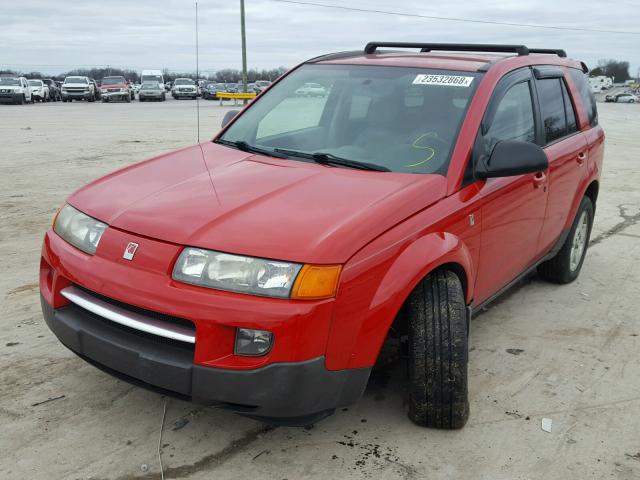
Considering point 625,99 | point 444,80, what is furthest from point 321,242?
point 625,99

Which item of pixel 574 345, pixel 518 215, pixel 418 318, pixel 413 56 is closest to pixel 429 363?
pixel 418 318

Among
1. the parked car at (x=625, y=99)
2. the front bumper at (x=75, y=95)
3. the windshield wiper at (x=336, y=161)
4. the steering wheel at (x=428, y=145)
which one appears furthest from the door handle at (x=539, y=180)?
the parked car at (x=625, y=99)

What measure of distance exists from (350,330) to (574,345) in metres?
2.15

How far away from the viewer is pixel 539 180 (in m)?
3.94

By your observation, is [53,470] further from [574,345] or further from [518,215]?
[574,345]

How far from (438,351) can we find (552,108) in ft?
7.61

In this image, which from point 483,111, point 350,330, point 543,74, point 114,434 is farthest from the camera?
point 543,74

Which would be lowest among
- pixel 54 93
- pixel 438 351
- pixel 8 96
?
pixel 438 351

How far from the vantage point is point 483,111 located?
136 inches

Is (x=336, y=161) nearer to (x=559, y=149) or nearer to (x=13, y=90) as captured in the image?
(x=559, y=149)

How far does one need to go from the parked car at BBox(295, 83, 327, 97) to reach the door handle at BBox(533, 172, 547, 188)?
1.39 meters

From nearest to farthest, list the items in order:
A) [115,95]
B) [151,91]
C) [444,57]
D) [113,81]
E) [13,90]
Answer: [444,57] < [13,90] < [115,95] < [113,81] < [151,91]

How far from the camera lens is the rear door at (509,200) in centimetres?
343

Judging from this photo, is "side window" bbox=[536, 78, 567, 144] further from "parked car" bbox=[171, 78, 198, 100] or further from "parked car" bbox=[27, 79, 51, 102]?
"parked car" bbox=[171, 78, 198, 100]
